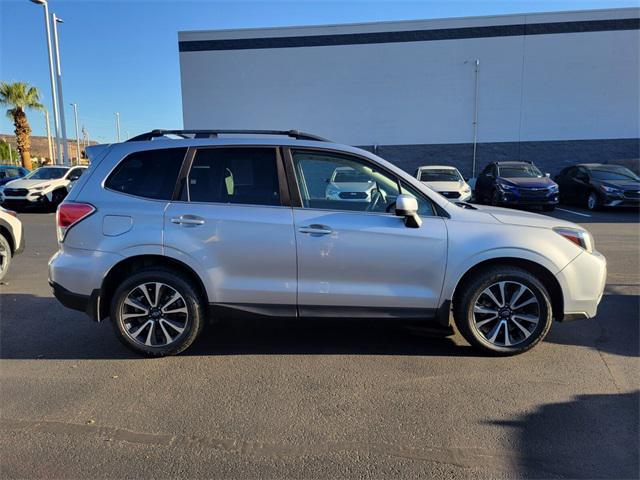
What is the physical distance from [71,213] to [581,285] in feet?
14.0

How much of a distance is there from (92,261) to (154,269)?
505 mm

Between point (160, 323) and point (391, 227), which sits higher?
point (391, 227)

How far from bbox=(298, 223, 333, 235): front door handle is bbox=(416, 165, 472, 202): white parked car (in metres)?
9.75

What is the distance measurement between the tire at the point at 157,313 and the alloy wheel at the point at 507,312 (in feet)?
7.77

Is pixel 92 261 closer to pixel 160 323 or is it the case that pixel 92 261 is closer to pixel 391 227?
pixel 160 323

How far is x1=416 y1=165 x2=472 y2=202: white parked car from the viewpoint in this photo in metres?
13.5

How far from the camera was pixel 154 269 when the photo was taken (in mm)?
3961

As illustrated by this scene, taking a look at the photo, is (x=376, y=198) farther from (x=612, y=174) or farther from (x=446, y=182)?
(x=612, y=174)

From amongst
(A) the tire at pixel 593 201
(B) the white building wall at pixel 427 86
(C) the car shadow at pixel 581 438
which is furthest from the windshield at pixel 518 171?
(C) the car shadow at pixel 581 438

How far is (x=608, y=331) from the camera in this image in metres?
4.63

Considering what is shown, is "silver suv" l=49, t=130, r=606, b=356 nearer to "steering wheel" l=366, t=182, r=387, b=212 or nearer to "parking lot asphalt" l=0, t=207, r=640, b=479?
"steering wheel" l=366, t=182, r=387, b=212

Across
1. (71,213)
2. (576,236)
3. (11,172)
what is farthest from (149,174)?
(11,172)

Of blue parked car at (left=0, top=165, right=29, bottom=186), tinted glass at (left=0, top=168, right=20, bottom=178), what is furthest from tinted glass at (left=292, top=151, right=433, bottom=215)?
tinted glass at (left=0, top=168, right=20, bottom=178)

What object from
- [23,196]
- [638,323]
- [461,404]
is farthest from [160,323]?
[23,196]
